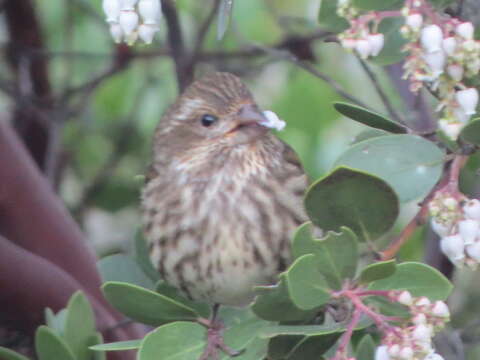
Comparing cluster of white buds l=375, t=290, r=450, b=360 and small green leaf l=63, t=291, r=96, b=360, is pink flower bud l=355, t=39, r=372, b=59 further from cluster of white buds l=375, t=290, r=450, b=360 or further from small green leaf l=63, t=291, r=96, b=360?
small green leaf l=63, t=291, r=96, b=360

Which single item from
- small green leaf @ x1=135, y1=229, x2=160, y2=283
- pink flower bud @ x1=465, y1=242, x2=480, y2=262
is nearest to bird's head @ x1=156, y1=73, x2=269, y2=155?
small green leaf @ x1=135, y1=229, x2=160, y2=283

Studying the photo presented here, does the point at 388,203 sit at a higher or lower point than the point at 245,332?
higher

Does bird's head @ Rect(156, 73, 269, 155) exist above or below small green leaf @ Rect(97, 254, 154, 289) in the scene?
above

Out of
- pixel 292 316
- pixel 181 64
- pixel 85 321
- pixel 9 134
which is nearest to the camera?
pixel 292 316

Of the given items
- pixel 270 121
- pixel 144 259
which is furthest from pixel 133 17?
pixel 144 259

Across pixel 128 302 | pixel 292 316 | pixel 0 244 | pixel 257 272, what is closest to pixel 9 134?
pixel 0 244

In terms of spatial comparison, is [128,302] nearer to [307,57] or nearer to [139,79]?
[307,57]

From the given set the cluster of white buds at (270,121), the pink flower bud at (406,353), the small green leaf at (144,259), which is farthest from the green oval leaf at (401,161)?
the small green leaf at (144,259)
